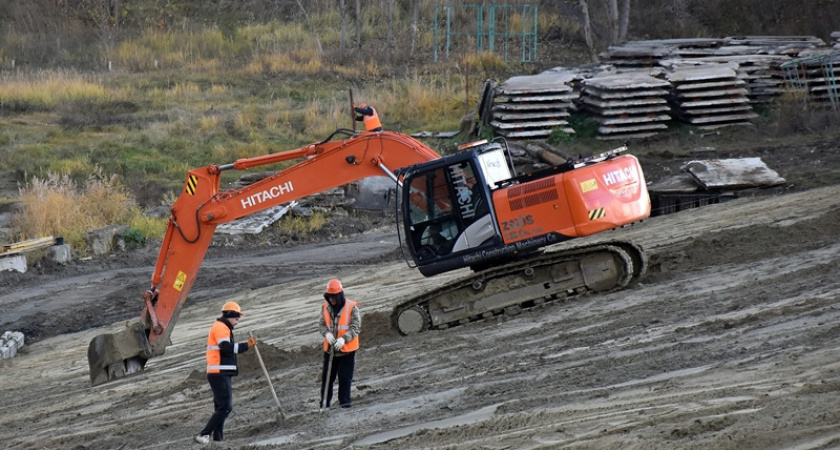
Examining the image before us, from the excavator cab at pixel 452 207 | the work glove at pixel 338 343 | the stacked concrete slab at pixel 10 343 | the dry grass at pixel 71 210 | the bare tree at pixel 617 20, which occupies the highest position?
the bare tree at pixel 617 20

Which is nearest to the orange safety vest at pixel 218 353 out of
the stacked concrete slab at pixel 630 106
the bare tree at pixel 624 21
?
the stacked concrete slab at pixel 630 106

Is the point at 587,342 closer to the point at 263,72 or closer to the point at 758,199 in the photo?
the point at 758,199

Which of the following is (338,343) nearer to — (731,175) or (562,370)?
(562,370)

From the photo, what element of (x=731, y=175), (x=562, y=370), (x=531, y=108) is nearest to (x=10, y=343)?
(x=562, y=370)

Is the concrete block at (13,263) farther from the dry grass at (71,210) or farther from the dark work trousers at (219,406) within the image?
the dark work trousers at (219,406)

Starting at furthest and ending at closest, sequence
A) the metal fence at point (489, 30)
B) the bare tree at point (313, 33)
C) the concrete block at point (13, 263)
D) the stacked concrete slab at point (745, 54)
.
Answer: the bare tree at point (313, 33) < the metal fence at point (489, 30) < the stacked concrete slab at point (745, 54) < the concrete block at point (13, 263)

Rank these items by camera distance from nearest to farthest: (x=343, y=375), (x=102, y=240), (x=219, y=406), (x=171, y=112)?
(x=219, y=406)
(x=343, y=375)
(x=102, y=240)
(x=171, y=112)

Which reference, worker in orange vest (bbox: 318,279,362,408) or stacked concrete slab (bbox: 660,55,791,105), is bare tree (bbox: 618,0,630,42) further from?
worker in orange vest (bbox: 318,279,362,408)

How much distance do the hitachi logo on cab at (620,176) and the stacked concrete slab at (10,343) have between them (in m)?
9.53

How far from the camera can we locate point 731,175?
19.1m

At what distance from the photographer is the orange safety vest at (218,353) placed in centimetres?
981

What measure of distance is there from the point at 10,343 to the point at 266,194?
6.17 m

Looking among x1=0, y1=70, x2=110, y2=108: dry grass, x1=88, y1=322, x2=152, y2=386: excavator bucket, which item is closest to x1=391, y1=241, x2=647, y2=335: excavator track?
x1=88, y1=322, x2=152, y2=386: excavator bucket

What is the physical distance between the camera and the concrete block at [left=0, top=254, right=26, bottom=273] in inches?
776
